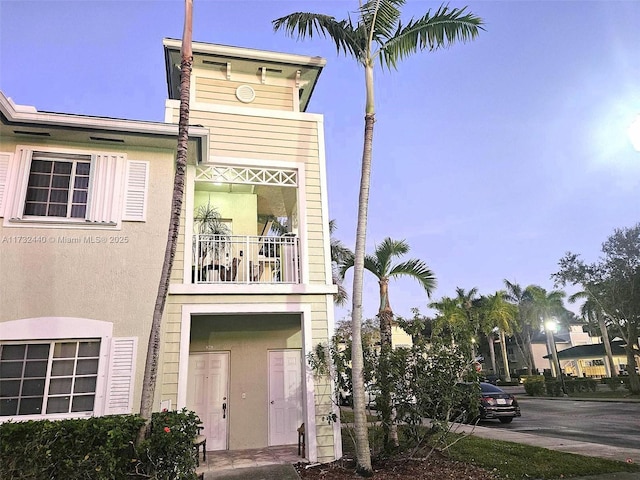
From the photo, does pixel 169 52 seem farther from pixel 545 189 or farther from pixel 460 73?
pixel 545 189

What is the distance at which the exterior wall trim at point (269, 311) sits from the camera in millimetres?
8102

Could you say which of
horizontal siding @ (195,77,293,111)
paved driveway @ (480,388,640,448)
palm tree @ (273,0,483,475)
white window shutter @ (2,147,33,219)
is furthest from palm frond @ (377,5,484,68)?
paved driveway @ (480,388,640,448)

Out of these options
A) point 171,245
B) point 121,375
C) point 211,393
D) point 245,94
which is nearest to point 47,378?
point 121,375

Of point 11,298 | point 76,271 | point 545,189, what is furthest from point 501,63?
point 545,189

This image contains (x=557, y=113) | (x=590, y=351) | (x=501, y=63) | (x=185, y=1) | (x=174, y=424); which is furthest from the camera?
(x=590, y=351)

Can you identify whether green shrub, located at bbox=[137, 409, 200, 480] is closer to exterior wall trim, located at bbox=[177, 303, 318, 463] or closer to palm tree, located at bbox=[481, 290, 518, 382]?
exterior wall trim, located at bbox=[177, 303, 318, 463]

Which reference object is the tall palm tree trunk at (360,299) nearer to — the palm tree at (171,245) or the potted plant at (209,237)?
the potted plant at (209,237)

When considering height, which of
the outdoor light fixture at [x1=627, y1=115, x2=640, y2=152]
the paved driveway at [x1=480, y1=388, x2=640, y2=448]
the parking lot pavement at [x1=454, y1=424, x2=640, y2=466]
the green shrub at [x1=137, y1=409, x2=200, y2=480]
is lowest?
the paved driveway at [x1=480, y1=388, x2=640, y2=448]

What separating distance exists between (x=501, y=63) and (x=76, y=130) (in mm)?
16138

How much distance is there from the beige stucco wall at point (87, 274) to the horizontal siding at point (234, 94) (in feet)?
12.4

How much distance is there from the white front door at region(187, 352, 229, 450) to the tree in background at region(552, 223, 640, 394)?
2454cm

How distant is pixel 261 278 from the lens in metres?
11.2

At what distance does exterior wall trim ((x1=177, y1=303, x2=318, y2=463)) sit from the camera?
810 cm

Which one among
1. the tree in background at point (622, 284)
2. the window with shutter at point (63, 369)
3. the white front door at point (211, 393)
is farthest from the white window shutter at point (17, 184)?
the tree in background at point (622, 284)
